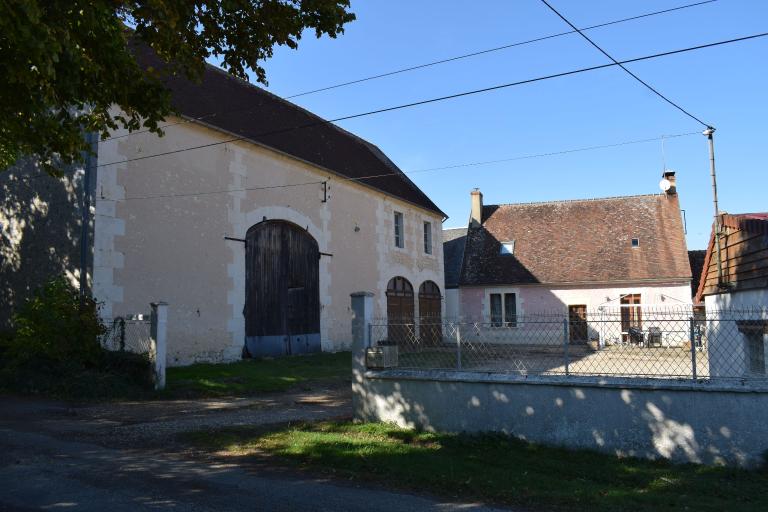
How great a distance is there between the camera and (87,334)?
38.0 feet

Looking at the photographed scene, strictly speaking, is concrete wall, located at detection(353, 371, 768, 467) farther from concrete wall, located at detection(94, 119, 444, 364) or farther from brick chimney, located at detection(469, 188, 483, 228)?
brick chimney, located at detection(469, 188, 483, 228)

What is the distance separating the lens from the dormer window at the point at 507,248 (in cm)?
2863

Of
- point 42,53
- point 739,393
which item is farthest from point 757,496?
point 42,53

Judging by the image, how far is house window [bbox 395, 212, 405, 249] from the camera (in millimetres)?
24422

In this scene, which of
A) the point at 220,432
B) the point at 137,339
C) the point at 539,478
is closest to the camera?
the point at 539,478

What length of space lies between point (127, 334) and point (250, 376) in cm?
274

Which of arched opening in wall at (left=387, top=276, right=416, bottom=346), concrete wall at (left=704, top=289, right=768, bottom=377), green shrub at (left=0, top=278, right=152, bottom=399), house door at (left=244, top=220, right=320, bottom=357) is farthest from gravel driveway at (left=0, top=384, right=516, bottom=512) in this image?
arched opening in wall at (left=387, top=276, right=416, bottom=346)

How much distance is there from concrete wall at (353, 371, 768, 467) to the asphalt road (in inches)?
82.5

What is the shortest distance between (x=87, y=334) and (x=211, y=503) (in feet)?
26.2

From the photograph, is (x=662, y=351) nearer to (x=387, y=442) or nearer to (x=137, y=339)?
(x=387, y=442)

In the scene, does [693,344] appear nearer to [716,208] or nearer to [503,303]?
[716,208]

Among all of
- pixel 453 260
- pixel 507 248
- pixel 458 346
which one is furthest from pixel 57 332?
pixel 453 260

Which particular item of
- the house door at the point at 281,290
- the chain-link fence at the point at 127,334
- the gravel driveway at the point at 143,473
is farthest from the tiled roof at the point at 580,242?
the gravel driveway at the point at 143,473

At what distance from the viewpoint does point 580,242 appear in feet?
91.2
